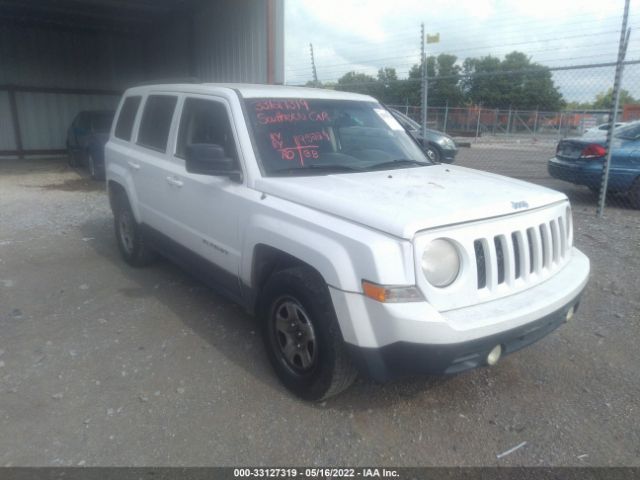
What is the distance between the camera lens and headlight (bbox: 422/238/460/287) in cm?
254

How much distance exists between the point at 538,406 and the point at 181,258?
9.72 feet

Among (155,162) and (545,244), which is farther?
(155,162)

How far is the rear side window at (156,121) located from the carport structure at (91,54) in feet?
19.0

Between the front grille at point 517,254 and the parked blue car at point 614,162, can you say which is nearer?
the front grille at point 517,254

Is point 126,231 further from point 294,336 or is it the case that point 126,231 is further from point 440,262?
point 440,262

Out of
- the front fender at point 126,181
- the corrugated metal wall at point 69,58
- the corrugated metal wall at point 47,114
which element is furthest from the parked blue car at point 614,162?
the corrugated metal wall at point 47,114

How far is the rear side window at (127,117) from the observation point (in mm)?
5297

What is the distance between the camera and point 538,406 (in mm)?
3131

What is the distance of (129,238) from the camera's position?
552 centimetres

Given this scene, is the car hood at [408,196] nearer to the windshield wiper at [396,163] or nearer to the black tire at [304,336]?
the windshield wiper at [396,163]

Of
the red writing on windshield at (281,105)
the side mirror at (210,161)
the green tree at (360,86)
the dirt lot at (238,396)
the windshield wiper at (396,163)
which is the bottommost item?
the dirt lot at (238,396)

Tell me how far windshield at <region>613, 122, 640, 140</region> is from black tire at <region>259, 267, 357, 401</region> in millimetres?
7570

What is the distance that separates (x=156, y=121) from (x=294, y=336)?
2745mm

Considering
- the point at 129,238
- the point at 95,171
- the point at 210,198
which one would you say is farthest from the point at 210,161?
the point at 95,171
